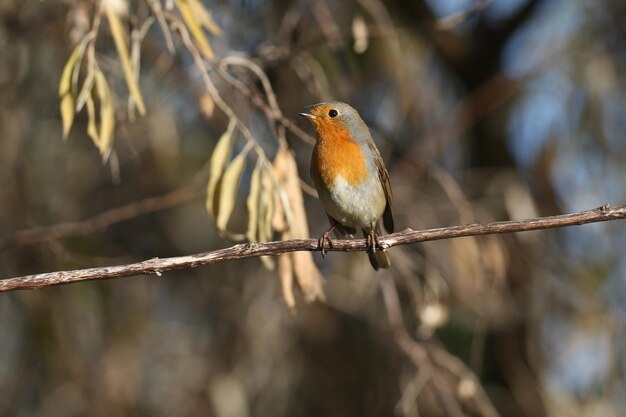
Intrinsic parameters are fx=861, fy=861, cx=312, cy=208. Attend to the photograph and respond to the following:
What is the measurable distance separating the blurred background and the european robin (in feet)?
1.20

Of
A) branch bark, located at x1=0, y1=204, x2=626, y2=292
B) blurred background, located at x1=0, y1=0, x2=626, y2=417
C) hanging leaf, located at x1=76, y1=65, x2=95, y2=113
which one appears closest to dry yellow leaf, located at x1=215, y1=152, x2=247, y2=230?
hanging leaf, located at x1=76, y1=65, x2=95, y2=113

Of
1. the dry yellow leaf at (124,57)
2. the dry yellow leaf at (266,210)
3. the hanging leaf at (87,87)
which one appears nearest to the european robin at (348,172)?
the dry yellow leaf at (266,210)

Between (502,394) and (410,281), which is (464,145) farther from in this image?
(410,281)

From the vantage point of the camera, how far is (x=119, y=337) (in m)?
6.14

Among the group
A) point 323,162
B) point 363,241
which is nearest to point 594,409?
point 323,162

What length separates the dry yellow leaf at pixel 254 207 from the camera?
361 cm

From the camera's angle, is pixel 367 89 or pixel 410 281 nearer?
pixel 410 281

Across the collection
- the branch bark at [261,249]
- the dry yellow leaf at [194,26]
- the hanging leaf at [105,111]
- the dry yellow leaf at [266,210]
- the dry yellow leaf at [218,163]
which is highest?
the dry yellow leaf at [194,26]

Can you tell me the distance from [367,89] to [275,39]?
118cm

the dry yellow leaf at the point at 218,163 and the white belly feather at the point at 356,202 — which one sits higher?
the dry yellow leaf at the point at 218,163

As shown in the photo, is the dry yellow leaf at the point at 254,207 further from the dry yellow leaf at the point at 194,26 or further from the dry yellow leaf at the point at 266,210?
the dry yellow leaf at the point at 194,26

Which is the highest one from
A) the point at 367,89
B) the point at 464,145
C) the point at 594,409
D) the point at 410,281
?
the point at 367,89

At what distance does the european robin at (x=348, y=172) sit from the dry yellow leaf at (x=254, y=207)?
0.80 meters

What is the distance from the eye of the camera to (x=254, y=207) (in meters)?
3.69
